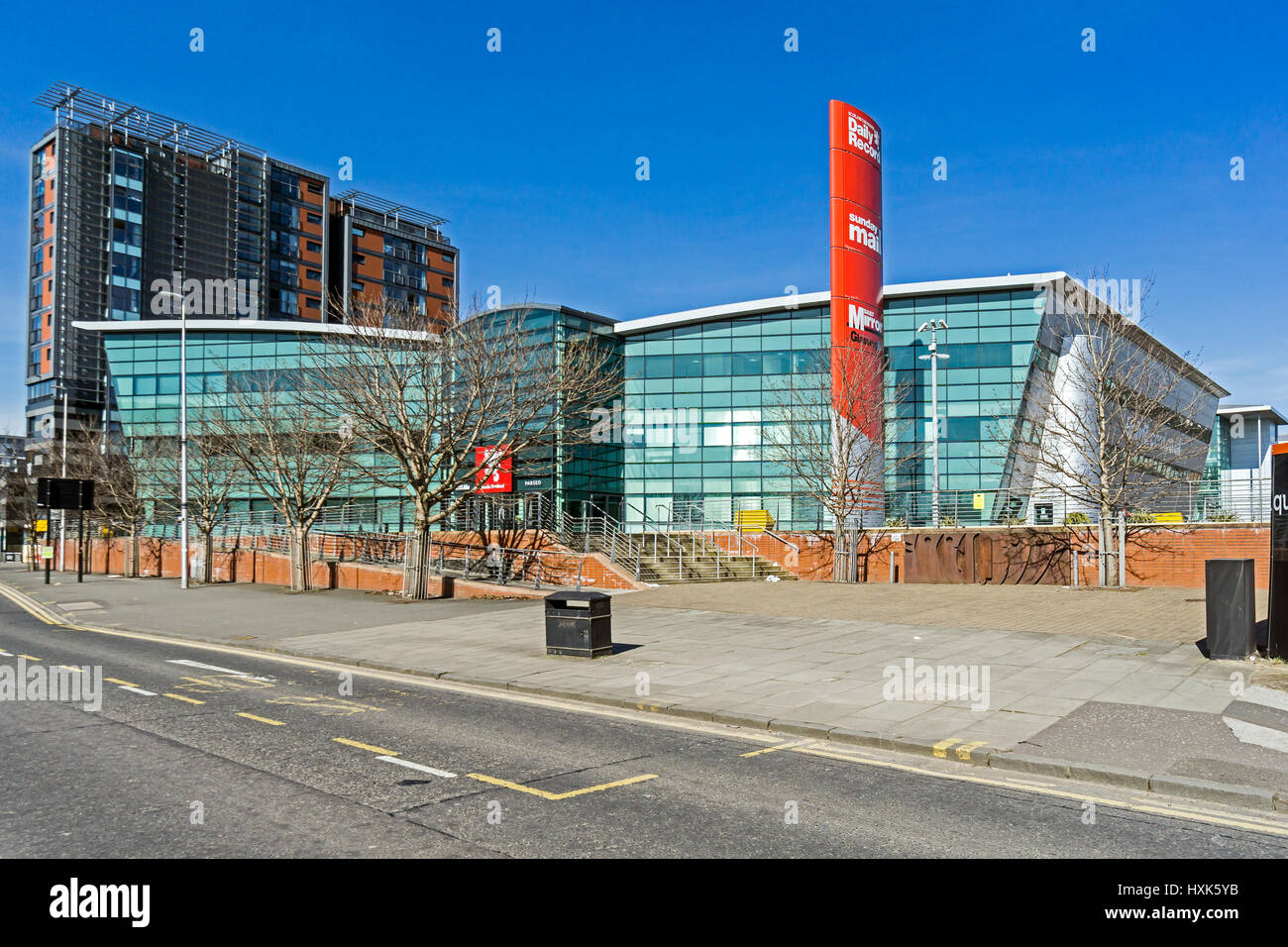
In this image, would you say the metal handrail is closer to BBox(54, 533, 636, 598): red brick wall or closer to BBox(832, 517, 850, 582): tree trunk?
BBox(832, 517, 850, 582): tree trunk

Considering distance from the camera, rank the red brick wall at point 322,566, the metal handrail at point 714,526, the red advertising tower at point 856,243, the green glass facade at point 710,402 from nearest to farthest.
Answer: the red brick wall at point 322,566, the metal handrail at point 714,526, the red advertising tower at point 856,243, the green glass facade at point 710,402

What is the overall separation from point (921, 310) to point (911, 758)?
39.8 m

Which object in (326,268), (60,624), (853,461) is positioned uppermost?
(326,268)

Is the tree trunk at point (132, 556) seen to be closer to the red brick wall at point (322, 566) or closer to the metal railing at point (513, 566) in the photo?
the red brick wall at point (322, 566)

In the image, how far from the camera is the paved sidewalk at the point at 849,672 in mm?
8367

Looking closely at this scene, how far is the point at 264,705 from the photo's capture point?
10.6 m

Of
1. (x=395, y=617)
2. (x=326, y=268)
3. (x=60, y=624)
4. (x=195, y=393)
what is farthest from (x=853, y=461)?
(x=326, y=268)

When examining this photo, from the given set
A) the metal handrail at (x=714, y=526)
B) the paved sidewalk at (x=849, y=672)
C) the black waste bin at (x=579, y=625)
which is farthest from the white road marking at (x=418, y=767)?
the metal handrail at (x=714, y=526)
